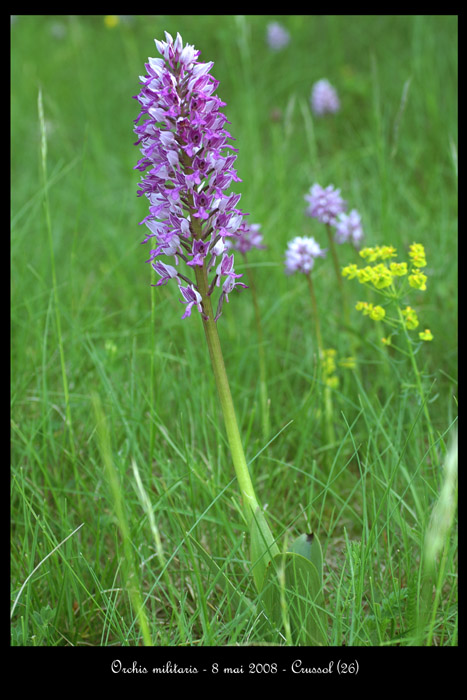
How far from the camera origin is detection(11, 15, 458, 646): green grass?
91.3 inches

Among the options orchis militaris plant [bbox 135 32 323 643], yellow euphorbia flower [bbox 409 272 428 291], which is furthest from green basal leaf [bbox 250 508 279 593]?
yellow euphorbia flower [bbox 409 272 428 291]

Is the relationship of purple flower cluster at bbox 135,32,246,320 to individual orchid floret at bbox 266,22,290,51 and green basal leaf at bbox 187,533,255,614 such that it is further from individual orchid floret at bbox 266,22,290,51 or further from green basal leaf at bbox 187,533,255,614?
individual orchid floret at bbox 266,22,290,51

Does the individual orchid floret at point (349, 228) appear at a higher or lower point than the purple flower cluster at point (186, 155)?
higher

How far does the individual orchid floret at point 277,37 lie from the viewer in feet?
24.9

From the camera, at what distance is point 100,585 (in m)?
2.44

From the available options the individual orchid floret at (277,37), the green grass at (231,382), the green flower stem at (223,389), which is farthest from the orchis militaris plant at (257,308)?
the individual orchid floret at (277,37)

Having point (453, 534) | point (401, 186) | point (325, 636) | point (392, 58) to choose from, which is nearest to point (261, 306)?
point (401, 186)

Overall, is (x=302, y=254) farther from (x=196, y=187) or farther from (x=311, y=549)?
(x=311, y=549)

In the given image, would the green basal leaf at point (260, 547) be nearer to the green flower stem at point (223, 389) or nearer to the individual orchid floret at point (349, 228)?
the green flower stem at point (223, 389)

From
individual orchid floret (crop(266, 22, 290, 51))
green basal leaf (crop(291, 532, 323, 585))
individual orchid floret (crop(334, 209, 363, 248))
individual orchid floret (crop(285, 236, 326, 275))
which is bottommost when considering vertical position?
green basal leaf (crop(291, 532, 323, 585))

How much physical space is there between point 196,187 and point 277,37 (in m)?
6.37

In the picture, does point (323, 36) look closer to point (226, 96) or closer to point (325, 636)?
point (226, 96)

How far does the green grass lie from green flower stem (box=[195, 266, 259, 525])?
0.08 meters

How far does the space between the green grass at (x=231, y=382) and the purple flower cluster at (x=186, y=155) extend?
15.6 inches
